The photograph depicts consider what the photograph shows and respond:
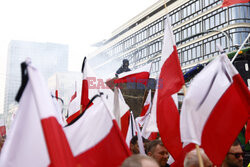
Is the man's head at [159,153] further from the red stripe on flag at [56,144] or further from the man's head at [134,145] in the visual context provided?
the red stripe on flag at [56,144]

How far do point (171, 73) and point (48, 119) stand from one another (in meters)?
1.89

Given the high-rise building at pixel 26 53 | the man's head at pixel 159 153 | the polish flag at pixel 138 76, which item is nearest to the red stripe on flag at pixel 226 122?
the man's head at pixel 159 153

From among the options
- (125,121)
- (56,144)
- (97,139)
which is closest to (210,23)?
(125,121)

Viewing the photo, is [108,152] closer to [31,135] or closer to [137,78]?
[31,135]

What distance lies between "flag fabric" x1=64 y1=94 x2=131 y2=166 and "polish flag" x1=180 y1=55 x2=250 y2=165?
577mm

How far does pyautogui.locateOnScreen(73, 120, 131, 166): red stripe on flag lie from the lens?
2.70 meters

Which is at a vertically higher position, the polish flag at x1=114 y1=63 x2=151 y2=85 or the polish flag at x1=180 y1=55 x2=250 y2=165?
the polish flag at x1=114 y1=63 x2=151 y2=85

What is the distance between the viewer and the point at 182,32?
4009 centimetres

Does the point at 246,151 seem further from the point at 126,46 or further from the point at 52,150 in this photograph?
A: the point at 126,46

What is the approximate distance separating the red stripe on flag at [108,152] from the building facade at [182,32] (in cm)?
2415

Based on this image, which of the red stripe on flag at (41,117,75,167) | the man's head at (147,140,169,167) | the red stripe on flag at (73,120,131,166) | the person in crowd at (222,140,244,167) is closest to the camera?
the red stripe on flag at (41,117,75,167)

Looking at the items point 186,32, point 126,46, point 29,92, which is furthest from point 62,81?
point 29,92

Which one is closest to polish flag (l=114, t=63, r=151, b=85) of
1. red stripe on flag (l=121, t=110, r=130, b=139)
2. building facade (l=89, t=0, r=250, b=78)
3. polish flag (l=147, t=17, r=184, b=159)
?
red stripe on flag (l=121, t=110, r=130, b=139)

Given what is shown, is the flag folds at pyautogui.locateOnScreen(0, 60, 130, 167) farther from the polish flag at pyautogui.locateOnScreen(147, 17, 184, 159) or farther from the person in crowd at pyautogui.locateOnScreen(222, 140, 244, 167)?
the person in crowd at pyautogui.locateOnScreen(222, 140, 244, 167)
